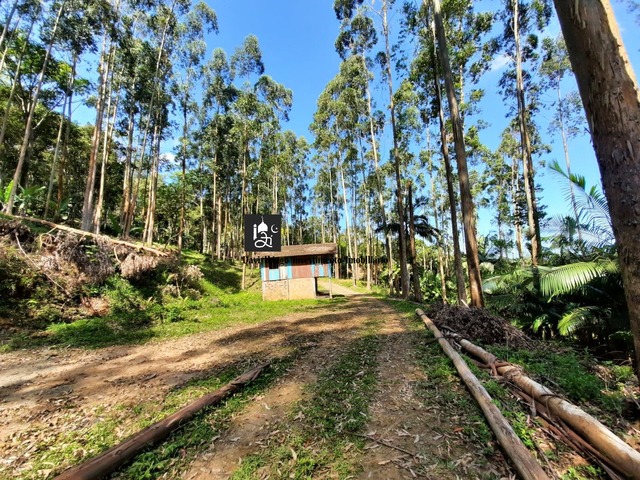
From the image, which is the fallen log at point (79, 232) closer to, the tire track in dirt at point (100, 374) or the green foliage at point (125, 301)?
the green foliage at point (125, 301)

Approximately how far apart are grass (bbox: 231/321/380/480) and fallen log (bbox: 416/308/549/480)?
1195 millimetres

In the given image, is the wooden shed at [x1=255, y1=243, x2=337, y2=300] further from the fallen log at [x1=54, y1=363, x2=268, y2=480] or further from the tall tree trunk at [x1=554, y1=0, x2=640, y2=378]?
the tall tree trunk at [x1=554, y1=0, x2=640, y2=378]

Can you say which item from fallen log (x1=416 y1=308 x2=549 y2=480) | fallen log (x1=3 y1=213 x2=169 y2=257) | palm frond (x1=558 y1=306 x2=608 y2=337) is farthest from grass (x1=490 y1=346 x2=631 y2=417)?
fallen log (x1=3 y1=213 x2=169 y2=257)

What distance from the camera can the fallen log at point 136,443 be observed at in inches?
89.7

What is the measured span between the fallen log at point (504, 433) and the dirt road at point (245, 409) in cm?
16

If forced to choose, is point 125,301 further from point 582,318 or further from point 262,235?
point 582,318

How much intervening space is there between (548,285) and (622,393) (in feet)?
11.2

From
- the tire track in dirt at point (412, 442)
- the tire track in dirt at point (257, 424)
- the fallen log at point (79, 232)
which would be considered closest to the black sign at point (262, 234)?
the fallen log at point (79, 232)

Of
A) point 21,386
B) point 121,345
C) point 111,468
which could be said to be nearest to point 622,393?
point 111,468

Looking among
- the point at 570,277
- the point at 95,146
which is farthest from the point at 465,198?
the point at 95,146

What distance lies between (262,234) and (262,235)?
0.18ft

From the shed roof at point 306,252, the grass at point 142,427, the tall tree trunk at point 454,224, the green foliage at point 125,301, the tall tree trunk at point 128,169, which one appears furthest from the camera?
the tall tree trunk at point 128,169

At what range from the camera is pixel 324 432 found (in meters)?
2.92

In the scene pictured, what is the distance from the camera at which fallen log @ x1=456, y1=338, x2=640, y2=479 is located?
1.91 meters
